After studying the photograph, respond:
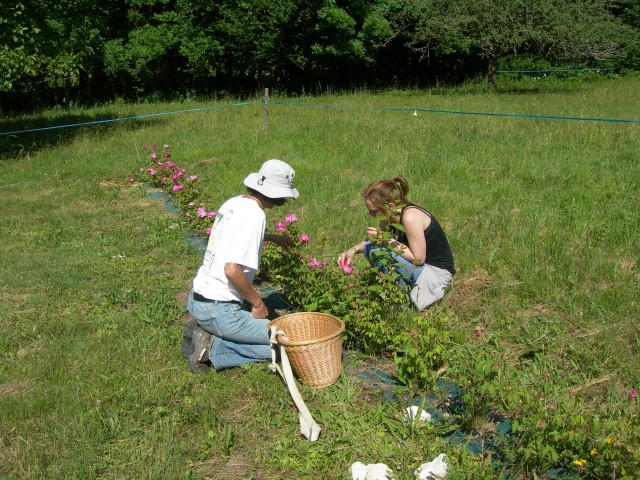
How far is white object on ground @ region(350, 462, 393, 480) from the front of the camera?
8.80 ft

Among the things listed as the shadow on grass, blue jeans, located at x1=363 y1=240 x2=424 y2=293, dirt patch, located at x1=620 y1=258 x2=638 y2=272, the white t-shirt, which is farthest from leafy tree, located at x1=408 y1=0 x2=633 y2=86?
the white t-shirt

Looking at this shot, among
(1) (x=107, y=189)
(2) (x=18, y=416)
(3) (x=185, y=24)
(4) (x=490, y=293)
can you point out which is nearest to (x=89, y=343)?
(2) (x=18, y=416)

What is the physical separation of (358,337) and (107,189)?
5.81 m

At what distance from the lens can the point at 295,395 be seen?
10.2 feet

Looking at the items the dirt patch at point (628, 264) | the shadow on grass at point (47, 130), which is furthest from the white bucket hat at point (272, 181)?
the shadow on grass at point (47, 130)

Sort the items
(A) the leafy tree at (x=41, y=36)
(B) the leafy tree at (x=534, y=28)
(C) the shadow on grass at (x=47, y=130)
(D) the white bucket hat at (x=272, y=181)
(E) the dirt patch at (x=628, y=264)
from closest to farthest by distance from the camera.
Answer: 1. (D) the white bucket hat at (x=272, y=181)
2. (E) the dirt patch at (x=628, y=264)
3. (A) the leafy tree at (x=41, y=36)
4. (C) the shadow on grass at (x=47, y=130)
5. (B) the leafy tree at (x=534, y=28)

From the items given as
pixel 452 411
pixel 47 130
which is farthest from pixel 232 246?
pixel 47 130

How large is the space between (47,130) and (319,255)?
10850 millimetres

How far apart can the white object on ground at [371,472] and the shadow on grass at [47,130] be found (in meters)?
9.28

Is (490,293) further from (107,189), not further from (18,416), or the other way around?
(107,189)

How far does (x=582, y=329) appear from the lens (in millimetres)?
3770

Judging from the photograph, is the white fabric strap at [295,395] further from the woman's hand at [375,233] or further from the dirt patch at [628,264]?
the dirt patch at [628,264]

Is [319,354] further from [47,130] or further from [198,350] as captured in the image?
[47,130]

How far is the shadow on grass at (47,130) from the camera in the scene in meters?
11.5
